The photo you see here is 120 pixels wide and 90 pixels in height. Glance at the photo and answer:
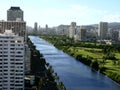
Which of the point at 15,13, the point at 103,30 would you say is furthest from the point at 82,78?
the point at 103,30

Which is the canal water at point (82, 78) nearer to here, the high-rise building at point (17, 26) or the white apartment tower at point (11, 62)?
the high-rise building at point (17, 26)

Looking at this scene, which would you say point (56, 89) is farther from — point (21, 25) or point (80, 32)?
point (80, 32)

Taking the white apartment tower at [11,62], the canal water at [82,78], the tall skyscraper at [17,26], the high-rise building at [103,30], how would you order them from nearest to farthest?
the white apartment tower at [11,62]
the canal water at [82,78]
the tall skyscraper at [17,26]
the high-rise building at [103,30]

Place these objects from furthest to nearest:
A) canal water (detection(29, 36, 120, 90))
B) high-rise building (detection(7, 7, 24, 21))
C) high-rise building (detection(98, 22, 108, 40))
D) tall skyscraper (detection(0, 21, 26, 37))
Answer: high-rise building (detection(98, 22, 108, 40)) < high-rise building (detection(7, 7, 24, 21)) < tall skyscraper (detection(0, 21, 26, 37)) < canal water (detection(29, 36, 120, 90))

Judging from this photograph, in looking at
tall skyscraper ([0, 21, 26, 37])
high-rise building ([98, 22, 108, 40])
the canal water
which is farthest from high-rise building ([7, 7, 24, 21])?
high-rise building ([98, 22, 108, 40])

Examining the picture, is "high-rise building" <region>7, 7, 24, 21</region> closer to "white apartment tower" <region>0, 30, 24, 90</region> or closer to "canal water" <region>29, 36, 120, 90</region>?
"canal water" <region>29, 36, 120, 90</region>

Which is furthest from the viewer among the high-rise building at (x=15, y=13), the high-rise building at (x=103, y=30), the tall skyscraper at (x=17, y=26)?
the high-rise building at (x=103, y=30)

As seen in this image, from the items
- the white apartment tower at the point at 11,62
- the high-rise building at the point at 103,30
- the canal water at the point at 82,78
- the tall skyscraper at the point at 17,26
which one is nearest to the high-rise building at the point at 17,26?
the tall skyscraper at the point at 17,26

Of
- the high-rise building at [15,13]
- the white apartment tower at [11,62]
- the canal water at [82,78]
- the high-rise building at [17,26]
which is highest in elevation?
the high-rise building at [15,13]

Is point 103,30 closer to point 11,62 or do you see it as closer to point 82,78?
point 82,78
